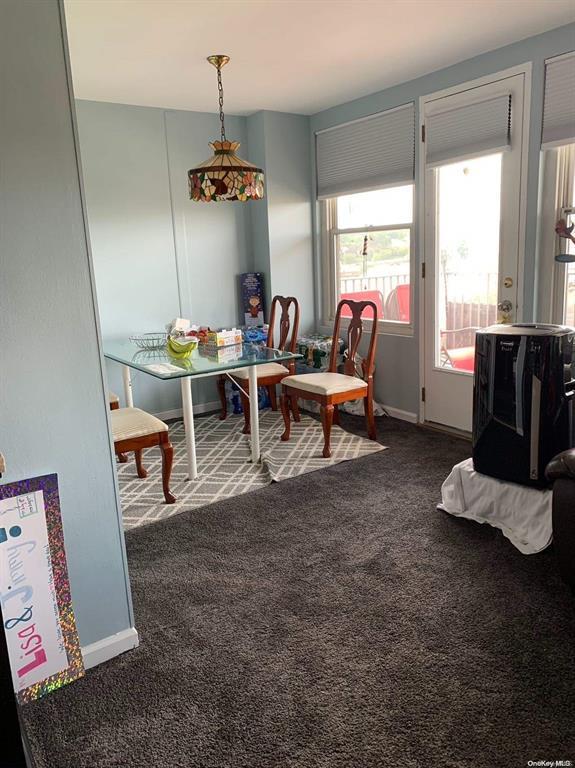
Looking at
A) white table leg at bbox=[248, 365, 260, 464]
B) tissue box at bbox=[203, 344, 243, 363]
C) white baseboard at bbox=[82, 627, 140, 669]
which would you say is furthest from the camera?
white table leg at bbox=[248, 365, 260, 464]

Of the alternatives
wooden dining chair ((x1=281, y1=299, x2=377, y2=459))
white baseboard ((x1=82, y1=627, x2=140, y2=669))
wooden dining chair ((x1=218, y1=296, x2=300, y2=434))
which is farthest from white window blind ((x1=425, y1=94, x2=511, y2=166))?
white baseboard ((x1=82, y1=627, x2=140, y2=669))

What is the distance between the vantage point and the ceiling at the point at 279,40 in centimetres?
284

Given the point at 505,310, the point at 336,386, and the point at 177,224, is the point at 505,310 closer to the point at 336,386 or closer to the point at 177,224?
the point at 336,386

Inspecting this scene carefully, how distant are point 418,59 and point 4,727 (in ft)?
12.8

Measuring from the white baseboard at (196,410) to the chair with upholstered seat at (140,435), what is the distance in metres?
1.59

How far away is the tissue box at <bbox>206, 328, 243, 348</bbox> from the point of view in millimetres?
3990

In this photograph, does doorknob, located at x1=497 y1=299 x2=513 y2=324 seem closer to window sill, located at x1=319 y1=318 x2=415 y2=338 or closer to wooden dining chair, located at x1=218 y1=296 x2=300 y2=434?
window sill, located at x1=319 y1=318 x2=415 y2=338

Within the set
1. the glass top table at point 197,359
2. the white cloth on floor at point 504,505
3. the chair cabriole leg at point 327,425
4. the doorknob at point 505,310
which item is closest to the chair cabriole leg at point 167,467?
the glass top table at point 197,359

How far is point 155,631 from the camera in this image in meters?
2.22

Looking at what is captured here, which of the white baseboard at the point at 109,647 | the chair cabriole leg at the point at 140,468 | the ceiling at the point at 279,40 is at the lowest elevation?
the white baseboard at the point at 109,647

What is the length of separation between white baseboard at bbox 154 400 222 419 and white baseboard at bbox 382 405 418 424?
146 centimetres

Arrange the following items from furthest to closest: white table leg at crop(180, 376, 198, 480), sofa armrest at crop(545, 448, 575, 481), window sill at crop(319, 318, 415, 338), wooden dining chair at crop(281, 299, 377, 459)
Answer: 1. window sill at crop(319, 318, 415, 338)
2. wooden dining chair at crop(281, 299, 377, 459)
3. white table leg at crop(180, 376, 198, 480)
4. sofa armrest at crop(545, 448, 575, 481)

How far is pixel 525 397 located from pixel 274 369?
2255 mm

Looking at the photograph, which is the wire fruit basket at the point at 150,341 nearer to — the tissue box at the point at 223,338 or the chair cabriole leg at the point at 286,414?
the tissue box at the point at 223,338
